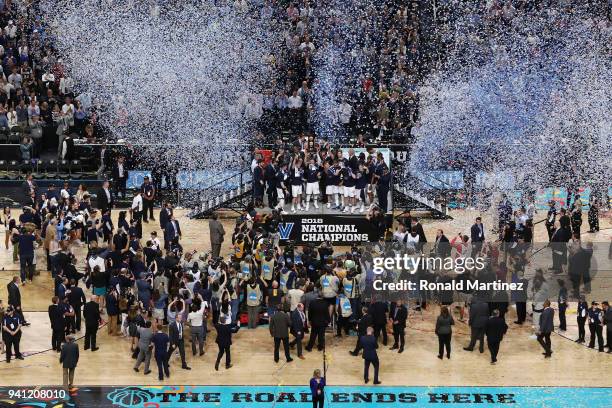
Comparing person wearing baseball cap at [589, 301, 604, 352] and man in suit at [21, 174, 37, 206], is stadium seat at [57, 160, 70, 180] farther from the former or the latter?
person wearing baseball cap at [589, 301, 604, 352]

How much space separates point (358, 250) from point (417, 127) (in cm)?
963

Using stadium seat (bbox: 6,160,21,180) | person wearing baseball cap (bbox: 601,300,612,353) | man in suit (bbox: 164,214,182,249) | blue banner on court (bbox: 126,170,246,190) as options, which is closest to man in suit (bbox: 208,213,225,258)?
man in suit (bbox: 164,214,182,249)

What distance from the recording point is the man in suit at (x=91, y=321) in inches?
1054

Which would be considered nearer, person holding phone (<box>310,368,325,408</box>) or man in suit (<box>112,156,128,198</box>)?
person holding phone (<box>310,368,325,408</box>)

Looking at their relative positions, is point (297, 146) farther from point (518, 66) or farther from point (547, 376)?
point (547, 376)

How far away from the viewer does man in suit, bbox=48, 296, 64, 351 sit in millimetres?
26516

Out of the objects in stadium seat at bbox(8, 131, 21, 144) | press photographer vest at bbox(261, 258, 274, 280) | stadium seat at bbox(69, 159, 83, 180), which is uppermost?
stadium seat at bbox(8, 131, 21, 144)

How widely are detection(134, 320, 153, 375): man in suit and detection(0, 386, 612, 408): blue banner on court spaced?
67cm

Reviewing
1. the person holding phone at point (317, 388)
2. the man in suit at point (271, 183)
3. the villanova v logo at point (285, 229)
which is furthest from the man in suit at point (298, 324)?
the man in suit at point (271, 183)

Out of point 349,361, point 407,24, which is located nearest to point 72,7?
point 407,24

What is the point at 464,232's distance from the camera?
113 ft

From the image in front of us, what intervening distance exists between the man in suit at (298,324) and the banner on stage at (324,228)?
21.2 ft

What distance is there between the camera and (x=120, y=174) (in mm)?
36406

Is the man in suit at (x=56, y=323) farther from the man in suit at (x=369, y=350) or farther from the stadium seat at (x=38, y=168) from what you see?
the stadium seat at (x=38, y=168)
